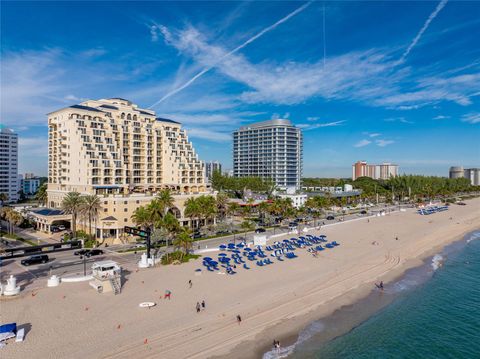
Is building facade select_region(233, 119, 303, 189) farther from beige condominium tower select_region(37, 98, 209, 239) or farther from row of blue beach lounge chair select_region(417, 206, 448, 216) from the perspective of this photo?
beige condominium tower select_region(37, 98, 209, 239)

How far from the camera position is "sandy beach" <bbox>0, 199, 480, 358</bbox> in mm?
29234

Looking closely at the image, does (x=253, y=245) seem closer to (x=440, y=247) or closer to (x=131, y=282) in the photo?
(x=131, y=282)

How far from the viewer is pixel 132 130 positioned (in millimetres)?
94812

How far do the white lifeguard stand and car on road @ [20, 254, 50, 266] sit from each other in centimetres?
1661

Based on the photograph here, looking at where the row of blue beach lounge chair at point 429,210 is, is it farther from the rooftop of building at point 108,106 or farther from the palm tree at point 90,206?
the palm tree at point 90,206

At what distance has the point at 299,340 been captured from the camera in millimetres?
32125

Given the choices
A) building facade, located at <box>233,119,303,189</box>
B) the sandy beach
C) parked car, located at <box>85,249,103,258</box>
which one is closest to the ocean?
the sandy beach

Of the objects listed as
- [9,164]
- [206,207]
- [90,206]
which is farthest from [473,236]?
[9,164]

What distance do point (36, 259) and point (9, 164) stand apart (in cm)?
12618

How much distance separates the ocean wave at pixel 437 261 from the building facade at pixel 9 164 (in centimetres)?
16694

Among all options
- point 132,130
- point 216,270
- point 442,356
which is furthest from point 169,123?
point 442,356

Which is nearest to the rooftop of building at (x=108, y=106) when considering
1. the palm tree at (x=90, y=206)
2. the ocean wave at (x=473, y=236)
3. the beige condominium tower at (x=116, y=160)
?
the beige condominium tower at (x=116, y=160)

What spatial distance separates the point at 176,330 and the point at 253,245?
3735 centimetres

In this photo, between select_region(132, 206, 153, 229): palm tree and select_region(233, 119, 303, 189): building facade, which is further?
select_region(233, 119, 303, 189): building facade
